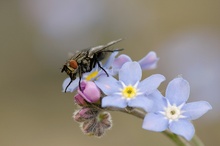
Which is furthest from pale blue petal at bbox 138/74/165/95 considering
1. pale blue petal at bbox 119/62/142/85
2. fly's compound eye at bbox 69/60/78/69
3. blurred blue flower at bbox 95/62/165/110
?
fly's compound eye at bbox 69/60/78/69

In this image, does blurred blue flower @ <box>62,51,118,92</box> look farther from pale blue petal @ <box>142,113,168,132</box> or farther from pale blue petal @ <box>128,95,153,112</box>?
pale blue petal @ <box>142,113,168,132</box>

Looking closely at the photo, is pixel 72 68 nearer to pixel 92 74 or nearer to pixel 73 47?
pixel 92 74

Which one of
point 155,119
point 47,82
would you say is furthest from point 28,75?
point 155,119

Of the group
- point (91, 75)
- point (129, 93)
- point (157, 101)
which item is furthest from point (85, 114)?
point (157, 101)

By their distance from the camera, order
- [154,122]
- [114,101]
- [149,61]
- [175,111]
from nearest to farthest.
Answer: [154,122], [114,101], [175,111], [149,61]

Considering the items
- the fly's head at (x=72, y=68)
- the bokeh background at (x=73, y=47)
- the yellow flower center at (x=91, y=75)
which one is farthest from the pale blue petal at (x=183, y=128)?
the bokeh background at (x=73, y=47)

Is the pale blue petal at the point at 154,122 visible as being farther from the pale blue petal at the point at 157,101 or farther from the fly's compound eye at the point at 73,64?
the fly's compound eye at the point at 73,64
